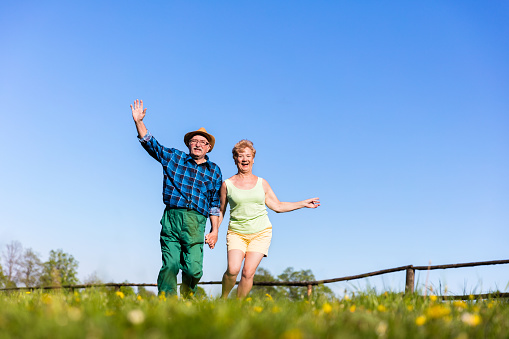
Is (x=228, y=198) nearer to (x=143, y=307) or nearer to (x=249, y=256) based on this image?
(x=249, y=256)

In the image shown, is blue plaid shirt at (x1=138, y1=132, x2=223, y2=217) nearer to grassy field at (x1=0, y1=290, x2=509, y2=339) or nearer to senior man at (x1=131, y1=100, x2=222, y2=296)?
senior man at (x1=131, y1=100, x2=222, y2=296)

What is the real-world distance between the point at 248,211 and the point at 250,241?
0.41m

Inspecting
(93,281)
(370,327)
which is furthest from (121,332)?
(93,281)

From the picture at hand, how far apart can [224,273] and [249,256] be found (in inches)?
17.5

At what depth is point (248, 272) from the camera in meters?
6.69

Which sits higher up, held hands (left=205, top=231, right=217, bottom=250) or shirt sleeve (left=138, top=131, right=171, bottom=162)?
shirt sleeve (left=138, top=131, right=171, bottom=162)

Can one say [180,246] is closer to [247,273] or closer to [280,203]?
[247,273]

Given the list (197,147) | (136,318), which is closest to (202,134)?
(197,147)

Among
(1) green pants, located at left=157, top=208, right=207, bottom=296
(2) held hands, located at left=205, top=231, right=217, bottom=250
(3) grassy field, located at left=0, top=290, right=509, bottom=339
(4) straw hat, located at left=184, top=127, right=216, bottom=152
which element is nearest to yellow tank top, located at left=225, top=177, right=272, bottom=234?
(2) held hands, located at left=205, top=231, right=217, bottom=250

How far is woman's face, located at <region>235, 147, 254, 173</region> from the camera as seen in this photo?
710 centimetres

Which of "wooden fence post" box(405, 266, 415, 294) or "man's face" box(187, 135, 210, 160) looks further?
"wooden fence post" box(405, 266, 415, 294)

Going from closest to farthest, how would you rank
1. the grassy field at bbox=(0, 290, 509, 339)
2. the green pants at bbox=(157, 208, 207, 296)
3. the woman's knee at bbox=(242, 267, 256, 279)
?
the grassy field at bbox=(0, 290, 509, 339) → the woman's knee at bbox=(242, 267, 256, 279) → the green pants at bbox=(157, 208, 207, 296)

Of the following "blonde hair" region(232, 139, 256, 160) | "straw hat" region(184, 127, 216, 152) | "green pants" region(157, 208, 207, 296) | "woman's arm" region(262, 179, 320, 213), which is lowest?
"green pants" region(157, 208, 207, 296)

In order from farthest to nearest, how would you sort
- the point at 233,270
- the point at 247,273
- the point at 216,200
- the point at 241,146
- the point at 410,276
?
1. the point at 410,276
2. the point at 216,200
3. the point at 241,146
4. the point at 233,270
5. the point at 247,273
